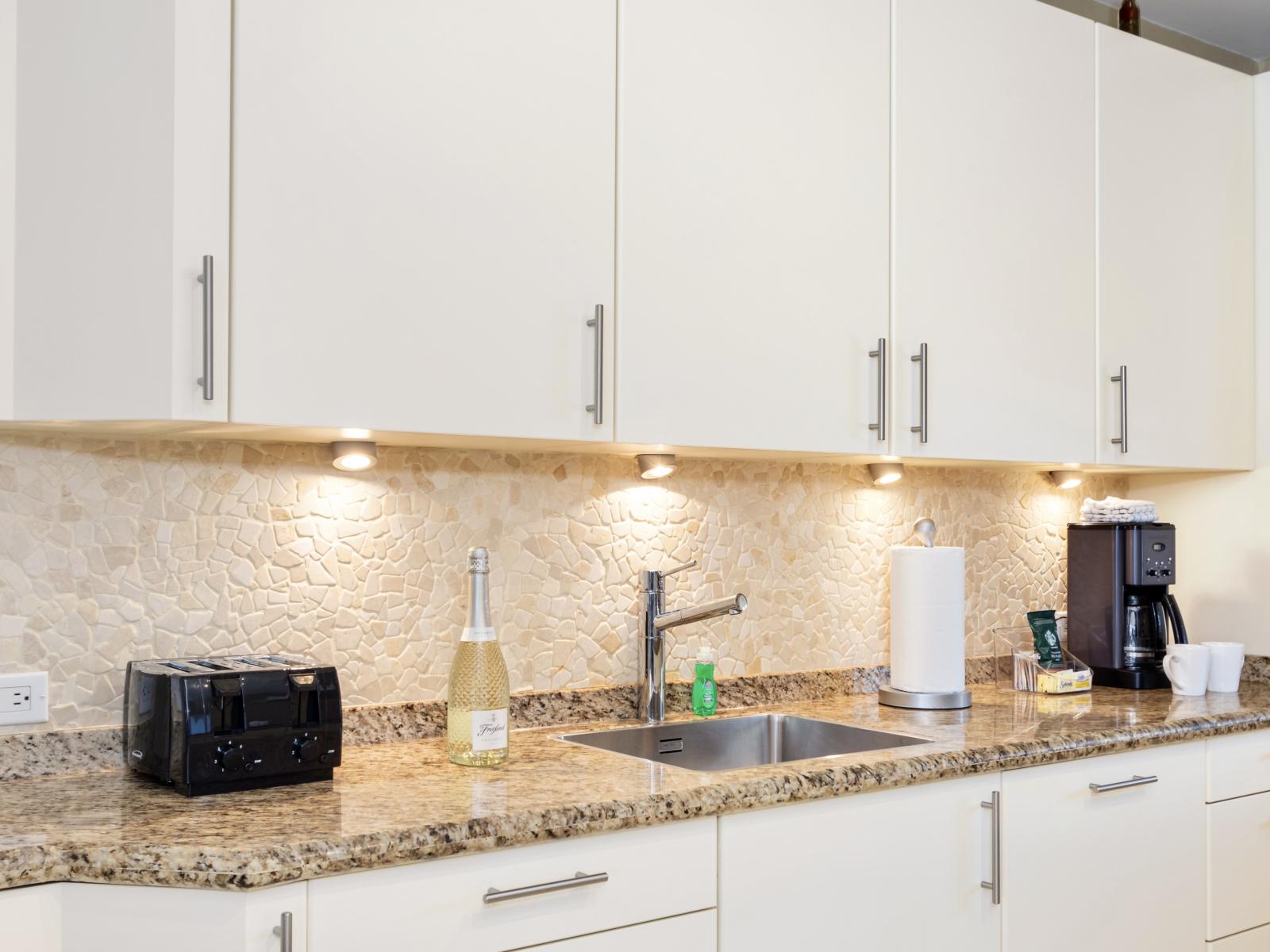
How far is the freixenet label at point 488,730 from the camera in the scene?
71.7 inches

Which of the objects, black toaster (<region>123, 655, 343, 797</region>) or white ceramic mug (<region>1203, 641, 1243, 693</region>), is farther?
white ceramic mug (<region>1203, 641, 1243, 693</region>)

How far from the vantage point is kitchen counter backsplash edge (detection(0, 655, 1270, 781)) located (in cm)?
174

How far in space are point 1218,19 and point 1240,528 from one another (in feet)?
4.35

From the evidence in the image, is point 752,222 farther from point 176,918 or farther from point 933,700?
point 176,918

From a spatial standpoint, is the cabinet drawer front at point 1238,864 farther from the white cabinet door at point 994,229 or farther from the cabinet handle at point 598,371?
the cabinet handle at point 598,371

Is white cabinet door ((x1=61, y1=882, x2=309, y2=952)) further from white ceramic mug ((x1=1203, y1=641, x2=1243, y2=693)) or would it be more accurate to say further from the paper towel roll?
white ceramic mug ((x1=1203, y1=641, x2=1243, y2=693))

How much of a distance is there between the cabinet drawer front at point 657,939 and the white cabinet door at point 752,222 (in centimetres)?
73

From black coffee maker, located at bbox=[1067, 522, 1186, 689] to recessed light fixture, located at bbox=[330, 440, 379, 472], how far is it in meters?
1.77

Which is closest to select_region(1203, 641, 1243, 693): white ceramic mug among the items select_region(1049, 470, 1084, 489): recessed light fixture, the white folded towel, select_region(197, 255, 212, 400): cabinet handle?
the white folded towel

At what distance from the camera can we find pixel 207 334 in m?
1.54

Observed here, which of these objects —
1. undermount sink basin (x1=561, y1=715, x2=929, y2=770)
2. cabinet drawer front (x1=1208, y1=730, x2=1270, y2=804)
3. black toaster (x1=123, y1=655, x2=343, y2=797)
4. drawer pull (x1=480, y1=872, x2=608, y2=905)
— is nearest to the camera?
drawer pull (x1=480, y1=872, x2=608, y2=905)

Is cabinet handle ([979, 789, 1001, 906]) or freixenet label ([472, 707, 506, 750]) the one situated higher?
freixenet label ([472, 707, 506, 750])

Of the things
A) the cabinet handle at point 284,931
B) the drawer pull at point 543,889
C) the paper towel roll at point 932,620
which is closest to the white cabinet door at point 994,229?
the paper towel roll at point 932,620

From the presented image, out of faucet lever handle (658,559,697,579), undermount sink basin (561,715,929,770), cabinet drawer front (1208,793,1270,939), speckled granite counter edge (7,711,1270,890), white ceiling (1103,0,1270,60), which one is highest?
white ceiling (1103,0,1270,60)
